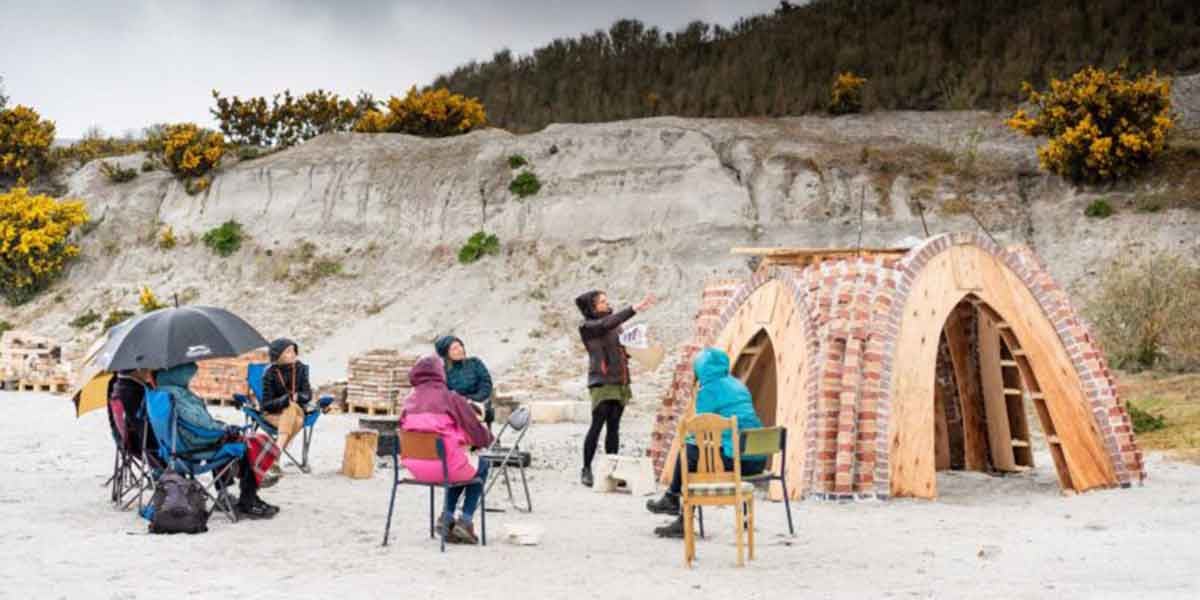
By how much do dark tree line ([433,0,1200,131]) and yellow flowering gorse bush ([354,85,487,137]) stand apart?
2892 millimetres

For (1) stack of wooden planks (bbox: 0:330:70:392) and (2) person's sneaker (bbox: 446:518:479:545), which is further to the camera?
(1) stack of wooden planks (bbox: 0:330:70:392)

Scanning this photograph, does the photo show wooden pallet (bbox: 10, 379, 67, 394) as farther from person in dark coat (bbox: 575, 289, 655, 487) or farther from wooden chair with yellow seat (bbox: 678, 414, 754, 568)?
wooden chair with yellow seat (bbox: 678, 414, 754, 568)

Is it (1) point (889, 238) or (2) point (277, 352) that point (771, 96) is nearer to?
(1) point (889, 238)

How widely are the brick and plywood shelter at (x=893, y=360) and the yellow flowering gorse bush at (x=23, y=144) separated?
120ft

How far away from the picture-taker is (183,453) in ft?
30.4

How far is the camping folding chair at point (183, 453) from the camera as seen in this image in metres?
9.17

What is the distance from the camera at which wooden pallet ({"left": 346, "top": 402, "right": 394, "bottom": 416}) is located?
67.2 feet

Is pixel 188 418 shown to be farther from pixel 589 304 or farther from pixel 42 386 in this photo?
pixel 42 386

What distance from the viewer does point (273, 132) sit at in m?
42.8

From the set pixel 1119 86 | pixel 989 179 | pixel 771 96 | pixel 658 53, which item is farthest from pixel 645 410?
pixel 658 53

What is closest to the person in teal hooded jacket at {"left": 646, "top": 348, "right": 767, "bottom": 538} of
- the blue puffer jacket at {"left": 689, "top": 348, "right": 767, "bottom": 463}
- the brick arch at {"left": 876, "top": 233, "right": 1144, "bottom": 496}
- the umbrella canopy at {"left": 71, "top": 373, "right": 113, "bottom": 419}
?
the blue puffer jacket at {"left": 689, "top": 348, "right": 767, "bottom": 463}

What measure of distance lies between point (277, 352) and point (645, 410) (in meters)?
10.2

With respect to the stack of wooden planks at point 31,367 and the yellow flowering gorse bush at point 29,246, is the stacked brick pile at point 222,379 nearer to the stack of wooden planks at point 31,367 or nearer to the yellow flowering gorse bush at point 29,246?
the stack of wooden planks at point 31,367

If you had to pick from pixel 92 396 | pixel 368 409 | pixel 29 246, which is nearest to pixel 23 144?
pixel 29 246
